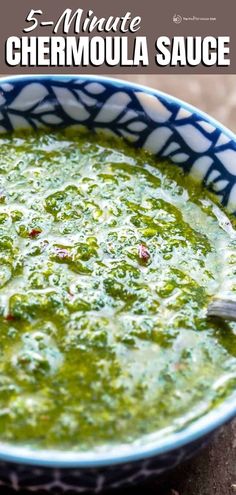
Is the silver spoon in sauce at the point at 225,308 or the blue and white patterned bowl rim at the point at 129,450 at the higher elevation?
the silver spoon in sauce at the point at 225,308

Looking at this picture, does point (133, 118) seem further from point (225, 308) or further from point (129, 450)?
point (129, 450)

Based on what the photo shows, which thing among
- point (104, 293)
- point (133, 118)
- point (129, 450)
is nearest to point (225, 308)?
point (104, 293)

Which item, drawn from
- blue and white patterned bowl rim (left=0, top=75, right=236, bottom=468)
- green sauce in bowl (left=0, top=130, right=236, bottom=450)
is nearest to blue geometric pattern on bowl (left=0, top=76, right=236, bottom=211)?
green sauce in bowl (left=0, top=130, right=236, bottom=450)

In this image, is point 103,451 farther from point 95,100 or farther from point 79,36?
point 79,36

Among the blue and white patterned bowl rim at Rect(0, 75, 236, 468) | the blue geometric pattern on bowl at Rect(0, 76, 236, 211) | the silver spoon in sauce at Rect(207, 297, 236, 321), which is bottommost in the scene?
the blue and white patterned bowl rim at Rect(0, 75, 236, 468)

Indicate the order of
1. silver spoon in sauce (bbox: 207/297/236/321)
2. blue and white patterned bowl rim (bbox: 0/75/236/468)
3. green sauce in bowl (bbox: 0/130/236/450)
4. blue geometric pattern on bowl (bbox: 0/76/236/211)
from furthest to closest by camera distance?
blue geometric pattern on bowl (bbox: 0/76/236/211), silver spoon in sauce (bbox: 207/297/236/321), green sauce in bowl (bbox: 0/130/236/450), blue and white patterned bowl rim (bbox: 0/75/236/468)

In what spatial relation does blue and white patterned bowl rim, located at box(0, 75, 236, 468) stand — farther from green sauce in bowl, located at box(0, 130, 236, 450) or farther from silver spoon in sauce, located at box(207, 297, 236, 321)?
silver spoon in sauce, located at box(207, 297, 236, 321)

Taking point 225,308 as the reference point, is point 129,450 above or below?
below

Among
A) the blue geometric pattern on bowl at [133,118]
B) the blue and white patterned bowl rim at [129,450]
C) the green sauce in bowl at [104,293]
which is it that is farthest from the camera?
the blue geometric pattern on bowl at [133,118]

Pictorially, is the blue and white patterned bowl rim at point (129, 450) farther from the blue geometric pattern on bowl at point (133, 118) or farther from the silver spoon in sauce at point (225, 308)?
the blue geometric pattern on bowl at point (133, 118)

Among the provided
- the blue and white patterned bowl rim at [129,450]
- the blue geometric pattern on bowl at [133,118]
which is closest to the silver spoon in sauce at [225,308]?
the blue and white patterned bowl rim at [129,450]
